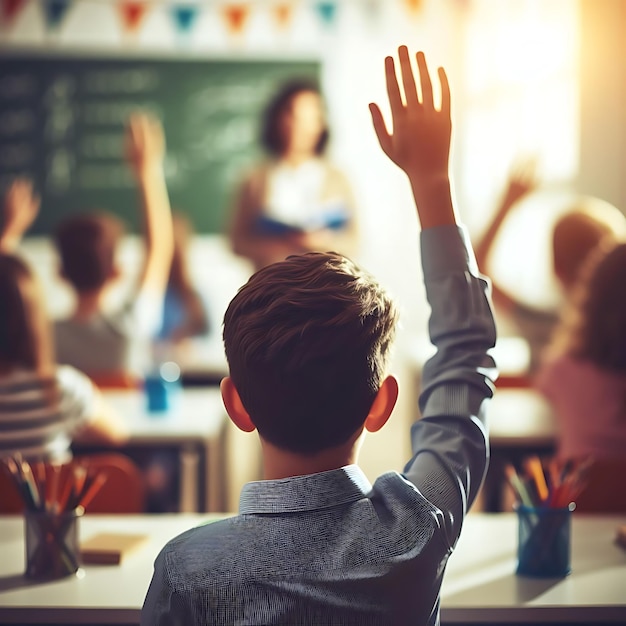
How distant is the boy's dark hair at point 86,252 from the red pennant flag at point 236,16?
9.03ft

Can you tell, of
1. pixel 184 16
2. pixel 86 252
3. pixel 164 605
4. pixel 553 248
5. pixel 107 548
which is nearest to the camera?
pixel 164 605

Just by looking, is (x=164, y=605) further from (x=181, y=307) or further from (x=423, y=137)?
(x=181, y=307)

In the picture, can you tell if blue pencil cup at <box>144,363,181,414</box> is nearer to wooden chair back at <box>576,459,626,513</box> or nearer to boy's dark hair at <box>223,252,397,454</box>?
wooden chair back at <box>576,459,626,513</box>

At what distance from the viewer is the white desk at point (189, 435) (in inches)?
99.0

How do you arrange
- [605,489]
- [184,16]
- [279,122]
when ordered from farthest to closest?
[184,16]
[279,122]
[605,489]

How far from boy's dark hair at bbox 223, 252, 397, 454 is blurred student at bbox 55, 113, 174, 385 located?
2.06m

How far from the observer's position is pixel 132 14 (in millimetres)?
5395

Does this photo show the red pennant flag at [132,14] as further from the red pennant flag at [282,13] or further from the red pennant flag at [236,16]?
the red pennant flag at [282,13]

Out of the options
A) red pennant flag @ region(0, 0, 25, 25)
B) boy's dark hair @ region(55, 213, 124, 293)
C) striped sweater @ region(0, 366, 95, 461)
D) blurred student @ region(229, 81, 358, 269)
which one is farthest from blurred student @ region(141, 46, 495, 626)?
red pennant flag @ region(0, 0, 25, 25)

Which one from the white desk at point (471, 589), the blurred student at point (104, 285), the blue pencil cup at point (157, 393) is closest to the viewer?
the white desk at point (471, 589)

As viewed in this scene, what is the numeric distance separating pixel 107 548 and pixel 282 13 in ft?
15.5

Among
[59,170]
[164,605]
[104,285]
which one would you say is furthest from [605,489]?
[59,170]

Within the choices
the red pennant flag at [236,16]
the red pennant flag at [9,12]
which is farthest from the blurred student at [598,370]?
the red pennant flag at [9,12]

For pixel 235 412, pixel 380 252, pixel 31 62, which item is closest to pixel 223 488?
pixel 235 412
